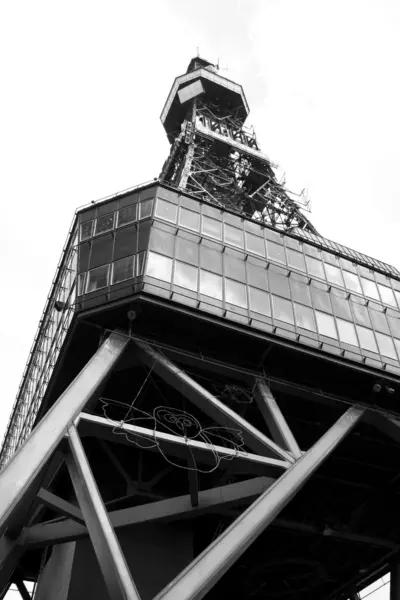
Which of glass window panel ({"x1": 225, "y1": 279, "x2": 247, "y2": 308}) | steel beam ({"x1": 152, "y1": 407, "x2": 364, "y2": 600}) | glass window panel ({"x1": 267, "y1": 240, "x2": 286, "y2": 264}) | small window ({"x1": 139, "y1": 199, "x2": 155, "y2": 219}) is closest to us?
steel beam ({"x1": 152, "y1": 407, "x2": 364, "y2": 600})

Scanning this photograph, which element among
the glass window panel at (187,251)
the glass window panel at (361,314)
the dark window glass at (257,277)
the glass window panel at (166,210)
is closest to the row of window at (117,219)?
the glass window panel at (166,210)

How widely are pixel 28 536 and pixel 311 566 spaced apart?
14257 mm

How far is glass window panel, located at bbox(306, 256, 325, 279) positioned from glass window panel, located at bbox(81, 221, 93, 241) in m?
8.01

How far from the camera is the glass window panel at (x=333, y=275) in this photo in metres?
22.7

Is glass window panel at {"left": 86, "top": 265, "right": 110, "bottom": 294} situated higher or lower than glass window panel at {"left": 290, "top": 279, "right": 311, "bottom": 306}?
lower

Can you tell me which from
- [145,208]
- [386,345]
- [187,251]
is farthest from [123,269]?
[386,345]

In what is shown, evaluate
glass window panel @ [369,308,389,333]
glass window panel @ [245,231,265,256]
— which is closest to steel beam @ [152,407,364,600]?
glass window panel @ [369,308,389,333]

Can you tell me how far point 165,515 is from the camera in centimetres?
1547

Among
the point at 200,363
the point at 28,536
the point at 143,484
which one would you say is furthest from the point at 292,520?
the point at 28,536

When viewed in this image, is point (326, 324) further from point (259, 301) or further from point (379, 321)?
point (379, 321)

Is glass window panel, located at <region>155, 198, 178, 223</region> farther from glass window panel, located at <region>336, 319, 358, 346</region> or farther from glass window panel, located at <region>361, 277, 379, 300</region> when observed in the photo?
glass window panel, located at <region>361, 277, 379, 300</region>

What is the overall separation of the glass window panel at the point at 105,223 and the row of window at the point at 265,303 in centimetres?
237

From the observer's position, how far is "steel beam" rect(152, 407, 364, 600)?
11.3 meters

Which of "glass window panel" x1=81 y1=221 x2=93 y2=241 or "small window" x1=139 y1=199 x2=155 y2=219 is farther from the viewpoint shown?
"glass window panel" x1=81 y1=221 x2=93 y2=241
